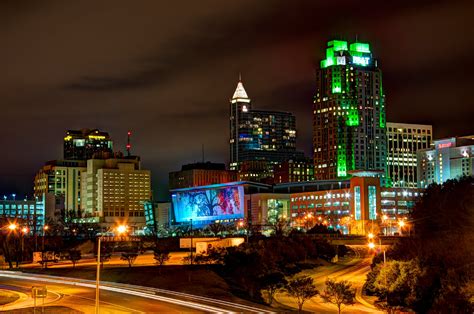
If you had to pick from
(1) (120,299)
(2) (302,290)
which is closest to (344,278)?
(2) (302,290)

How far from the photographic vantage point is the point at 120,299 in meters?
61.1

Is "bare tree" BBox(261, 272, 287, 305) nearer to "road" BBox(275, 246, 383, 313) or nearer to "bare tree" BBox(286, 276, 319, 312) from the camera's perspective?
"road" BBox(275, 246, 383, 313)

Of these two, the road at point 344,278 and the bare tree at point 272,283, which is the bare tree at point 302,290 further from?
the bare tree at point 272,283

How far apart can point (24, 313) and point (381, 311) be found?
3368 centimetres

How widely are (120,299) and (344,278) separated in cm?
4256

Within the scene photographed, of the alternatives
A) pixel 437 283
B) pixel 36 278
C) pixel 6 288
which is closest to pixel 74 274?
pixel 36 278

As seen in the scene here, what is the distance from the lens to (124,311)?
54.3 meters

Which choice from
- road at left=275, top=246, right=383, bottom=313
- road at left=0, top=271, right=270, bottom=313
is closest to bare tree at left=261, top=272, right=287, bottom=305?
road at left=275, top=246, right=383, bottom=313

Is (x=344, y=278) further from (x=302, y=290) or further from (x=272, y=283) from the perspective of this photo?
(x=302, y=290)

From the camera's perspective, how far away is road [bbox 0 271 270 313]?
55531 millimetres

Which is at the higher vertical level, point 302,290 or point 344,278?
point 302,290

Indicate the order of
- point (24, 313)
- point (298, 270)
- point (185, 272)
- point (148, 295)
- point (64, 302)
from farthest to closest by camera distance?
1. point (298, 270)
2. point (185, 272)
3. point (148, 295)
4. point (64, 302)
5. point (24, 313)

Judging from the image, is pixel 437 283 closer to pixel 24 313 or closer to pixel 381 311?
pixel 381 311

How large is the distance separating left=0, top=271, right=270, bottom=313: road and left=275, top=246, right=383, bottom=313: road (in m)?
13.6
